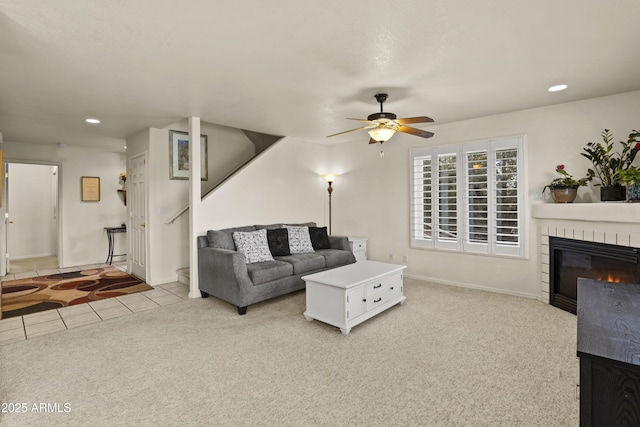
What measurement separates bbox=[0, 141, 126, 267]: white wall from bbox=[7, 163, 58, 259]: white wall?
1015 millimetres

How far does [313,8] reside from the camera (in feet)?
6.39

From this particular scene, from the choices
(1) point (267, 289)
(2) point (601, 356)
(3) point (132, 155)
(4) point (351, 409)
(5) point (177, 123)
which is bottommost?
(4) point (351, 409)

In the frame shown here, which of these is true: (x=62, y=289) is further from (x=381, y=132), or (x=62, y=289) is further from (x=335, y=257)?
(x=381, y=132)

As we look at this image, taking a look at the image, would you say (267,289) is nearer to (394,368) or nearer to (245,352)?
(245,352)

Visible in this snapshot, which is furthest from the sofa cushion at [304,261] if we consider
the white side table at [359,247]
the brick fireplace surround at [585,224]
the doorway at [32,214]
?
the doorway at [32,214]

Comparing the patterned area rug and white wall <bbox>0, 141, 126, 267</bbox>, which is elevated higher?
white wall <bbox>0, 141, 126, 267</bbox>

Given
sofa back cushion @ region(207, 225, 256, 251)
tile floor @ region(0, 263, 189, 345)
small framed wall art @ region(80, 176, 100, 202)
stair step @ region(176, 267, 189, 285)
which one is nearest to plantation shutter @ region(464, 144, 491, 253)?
sofa back cushion @ region(207, 225, 256, 251)

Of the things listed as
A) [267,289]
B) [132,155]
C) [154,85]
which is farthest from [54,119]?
[267,289]

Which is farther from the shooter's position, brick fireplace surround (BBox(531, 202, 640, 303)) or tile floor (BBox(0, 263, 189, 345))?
tile floor (BBox(0, 263, 189, 345))

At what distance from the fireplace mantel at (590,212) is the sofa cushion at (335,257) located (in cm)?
253

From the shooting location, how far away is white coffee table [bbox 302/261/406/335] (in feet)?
10.2

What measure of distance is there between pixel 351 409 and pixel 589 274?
126 inches

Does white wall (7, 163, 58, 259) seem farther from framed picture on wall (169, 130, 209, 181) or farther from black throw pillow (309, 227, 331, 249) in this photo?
black throw pillow (309, 227, 331, 249)

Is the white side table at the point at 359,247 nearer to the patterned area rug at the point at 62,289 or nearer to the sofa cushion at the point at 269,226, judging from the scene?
the sofa cushion at the point at 269,226
